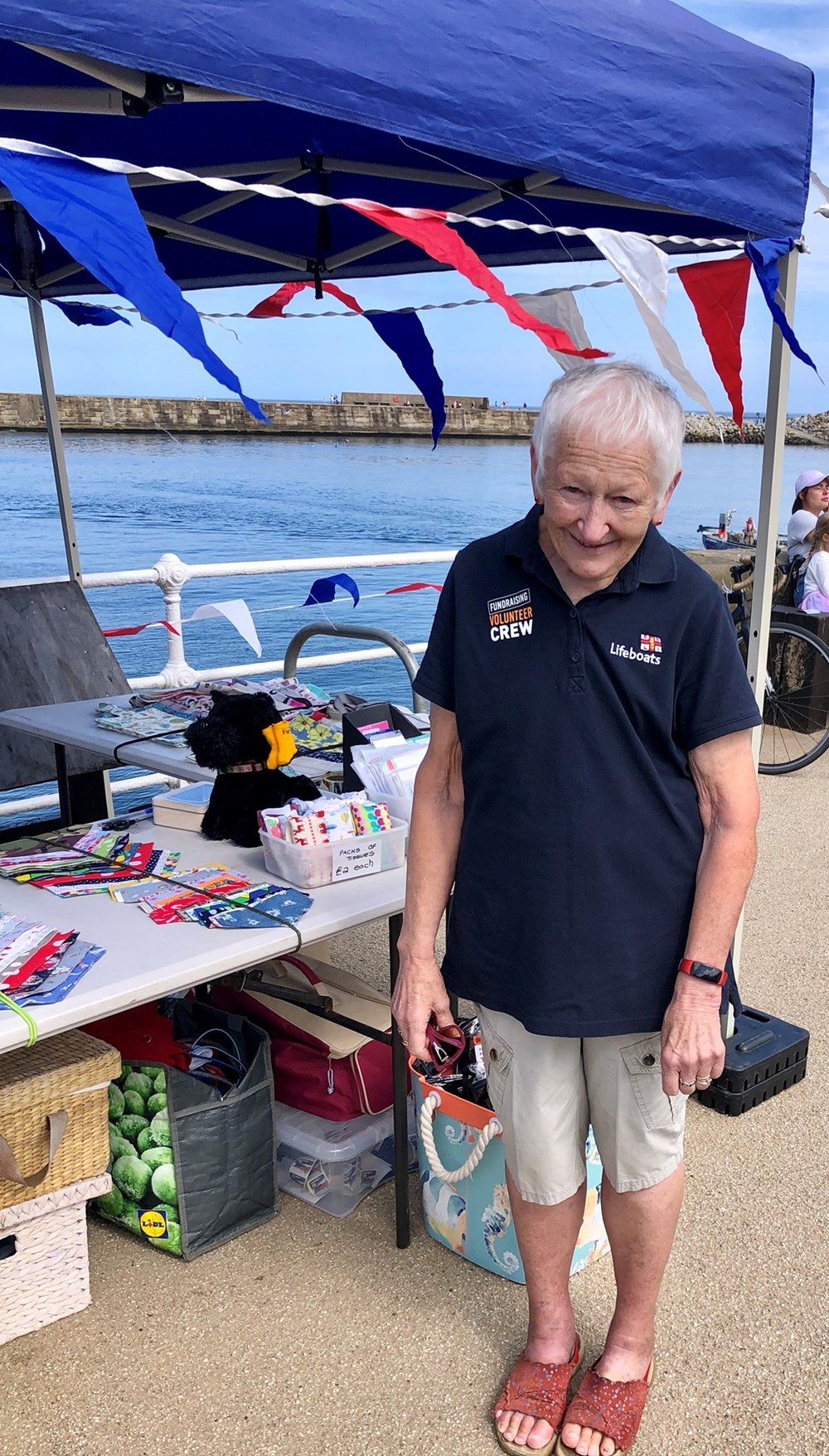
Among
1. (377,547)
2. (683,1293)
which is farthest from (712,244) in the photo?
(377,547)

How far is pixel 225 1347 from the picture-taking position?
190 centimetres

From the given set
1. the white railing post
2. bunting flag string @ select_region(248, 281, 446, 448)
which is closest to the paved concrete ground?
bunting flag string @ select_region(248, 281, 446, 448)

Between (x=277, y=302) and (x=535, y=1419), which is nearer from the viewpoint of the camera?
(x=535, y=1419)

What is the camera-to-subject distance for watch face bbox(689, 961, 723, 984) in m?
1.45

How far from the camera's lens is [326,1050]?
2.33 m

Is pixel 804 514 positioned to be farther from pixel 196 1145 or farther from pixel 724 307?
pixel 196 1145

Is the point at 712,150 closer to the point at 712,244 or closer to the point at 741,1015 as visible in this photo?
the point at 712,244

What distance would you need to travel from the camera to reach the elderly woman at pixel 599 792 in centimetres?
142

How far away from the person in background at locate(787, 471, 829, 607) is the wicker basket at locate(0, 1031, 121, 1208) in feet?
16.4

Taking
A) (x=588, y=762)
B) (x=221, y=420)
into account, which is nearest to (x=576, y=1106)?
(x=588, y=762)

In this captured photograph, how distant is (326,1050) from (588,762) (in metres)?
1.17

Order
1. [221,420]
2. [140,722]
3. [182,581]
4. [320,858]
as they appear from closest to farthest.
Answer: [320,858] → [140,722] → [182,581] → [221,420]

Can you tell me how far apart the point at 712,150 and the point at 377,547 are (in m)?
28.9

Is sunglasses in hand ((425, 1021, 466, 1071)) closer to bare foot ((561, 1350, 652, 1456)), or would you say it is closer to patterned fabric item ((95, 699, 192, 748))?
bare foot ((561, 1350, 652, 1456))
